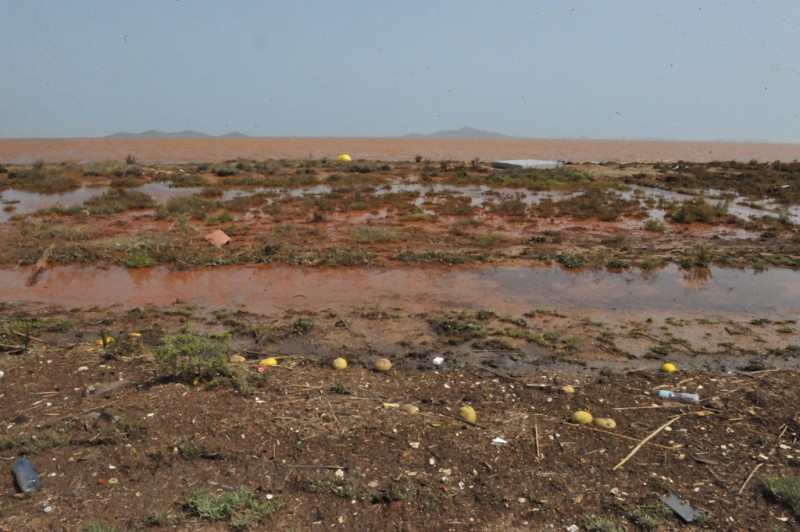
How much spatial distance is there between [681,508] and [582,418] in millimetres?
1167

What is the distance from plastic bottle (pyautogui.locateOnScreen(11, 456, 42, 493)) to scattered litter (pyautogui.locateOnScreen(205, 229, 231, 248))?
8.67 m

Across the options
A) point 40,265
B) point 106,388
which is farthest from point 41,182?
point 106,388

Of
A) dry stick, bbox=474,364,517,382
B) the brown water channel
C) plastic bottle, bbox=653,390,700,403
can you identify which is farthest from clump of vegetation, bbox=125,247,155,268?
plastic bottle, bbox=653,390,700,403

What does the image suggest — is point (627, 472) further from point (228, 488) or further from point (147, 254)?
point (147, 254)

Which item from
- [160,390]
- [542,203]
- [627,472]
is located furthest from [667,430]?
[542,203]

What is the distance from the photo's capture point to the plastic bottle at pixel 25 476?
387 centimetres

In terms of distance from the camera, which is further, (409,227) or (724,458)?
(409,227)

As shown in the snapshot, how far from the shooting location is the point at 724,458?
4.40 metres

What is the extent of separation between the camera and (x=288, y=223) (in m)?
15.1

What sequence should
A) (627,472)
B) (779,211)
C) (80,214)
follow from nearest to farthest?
1. (627,472)
2. (80,214)
3. (779,211)

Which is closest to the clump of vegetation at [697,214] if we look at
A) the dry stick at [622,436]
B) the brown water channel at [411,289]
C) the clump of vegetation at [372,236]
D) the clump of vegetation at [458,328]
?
the brown water channel at [411,289]

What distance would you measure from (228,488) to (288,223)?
38.3 feet

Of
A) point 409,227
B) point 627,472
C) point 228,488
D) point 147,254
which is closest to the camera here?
point 228,488

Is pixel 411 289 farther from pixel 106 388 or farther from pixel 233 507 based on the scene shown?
pixel 233 507
